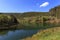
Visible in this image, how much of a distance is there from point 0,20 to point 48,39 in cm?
6162

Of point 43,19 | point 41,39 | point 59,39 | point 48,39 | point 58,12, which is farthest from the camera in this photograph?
point 58,12

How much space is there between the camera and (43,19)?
14788 cm

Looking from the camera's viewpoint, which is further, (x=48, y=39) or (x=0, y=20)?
(x=0, y=20)

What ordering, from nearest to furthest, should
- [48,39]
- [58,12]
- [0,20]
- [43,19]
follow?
[48,39] → [0,20] → [43,19] → [58,12]

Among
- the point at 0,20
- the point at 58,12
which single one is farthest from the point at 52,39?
the point at 58,12

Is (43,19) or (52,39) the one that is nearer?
(52,39)

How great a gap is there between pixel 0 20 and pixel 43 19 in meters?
69.4

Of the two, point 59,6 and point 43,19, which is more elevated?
point 59,6

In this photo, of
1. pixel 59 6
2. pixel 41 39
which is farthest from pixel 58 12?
pixel 41 39

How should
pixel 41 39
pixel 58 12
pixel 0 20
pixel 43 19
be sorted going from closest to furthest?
pixel 41 39
pixel 0 20
pixel 43 19
pixel 58 12

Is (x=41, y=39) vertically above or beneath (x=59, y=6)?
beneath

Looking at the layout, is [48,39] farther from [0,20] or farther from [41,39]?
[0,20]

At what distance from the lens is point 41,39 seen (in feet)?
97.5

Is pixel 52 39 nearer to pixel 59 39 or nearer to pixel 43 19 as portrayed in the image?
pixel 59 39
